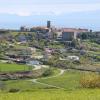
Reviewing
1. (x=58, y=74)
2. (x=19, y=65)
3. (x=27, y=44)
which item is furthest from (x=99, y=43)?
(x=58, y=74)

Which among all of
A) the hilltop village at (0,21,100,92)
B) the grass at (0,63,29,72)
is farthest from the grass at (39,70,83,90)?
the grass at (0,63,29,72)

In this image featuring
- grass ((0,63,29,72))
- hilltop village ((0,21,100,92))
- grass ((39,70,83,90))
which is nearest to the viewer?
grass ((39,70,83,90))

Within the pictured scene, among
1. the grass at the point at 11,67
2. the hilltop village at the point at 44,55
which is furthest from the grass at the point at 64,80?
the grass at the point at 11,67

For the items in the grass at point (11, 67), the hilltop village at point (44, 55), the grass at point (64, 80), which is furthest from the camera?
the grass at point (11, 67)

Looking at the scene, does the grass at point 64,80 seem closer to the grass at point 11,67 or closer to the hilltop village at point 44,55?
the hilltop village at point 44,55

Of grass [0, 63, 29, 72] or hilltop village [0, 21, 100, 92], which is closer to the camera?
hilltop village [0, 21, 100, 92]

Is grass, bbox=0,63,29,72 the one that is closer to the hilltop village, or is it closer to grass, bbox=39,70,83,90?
the hilltop village

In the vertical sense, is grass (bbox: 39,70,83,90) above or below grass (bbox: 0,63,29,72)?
above

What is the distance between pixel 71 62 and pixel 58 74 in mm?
16298

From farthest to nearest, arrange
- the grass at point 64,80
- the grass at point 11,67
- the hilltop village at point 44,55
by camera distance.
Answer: the grass at point 11,67 → the hilltop village at point 44,55 → the grass at point 64,80

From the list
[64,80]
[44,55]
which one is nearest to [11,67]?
[64,80]

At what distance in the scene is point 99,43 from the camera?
394ft

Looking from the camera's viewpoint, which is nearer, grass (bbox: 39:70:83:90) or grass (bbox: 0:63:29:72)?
grass (bbox: 39:70:83:90)

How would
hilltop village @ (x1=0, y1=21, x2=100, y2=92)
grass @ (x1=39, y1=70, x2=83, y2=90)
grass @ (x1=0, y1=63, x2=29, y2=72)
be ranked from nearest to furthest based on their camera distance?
grass @ (x1=39, y1=70, x2=83, y2=90) < hilltop village @ (x1=0, y1=21, x2=100, y2=92) < grass @ (x1=0, y1=63, x2=29, y2=72)
